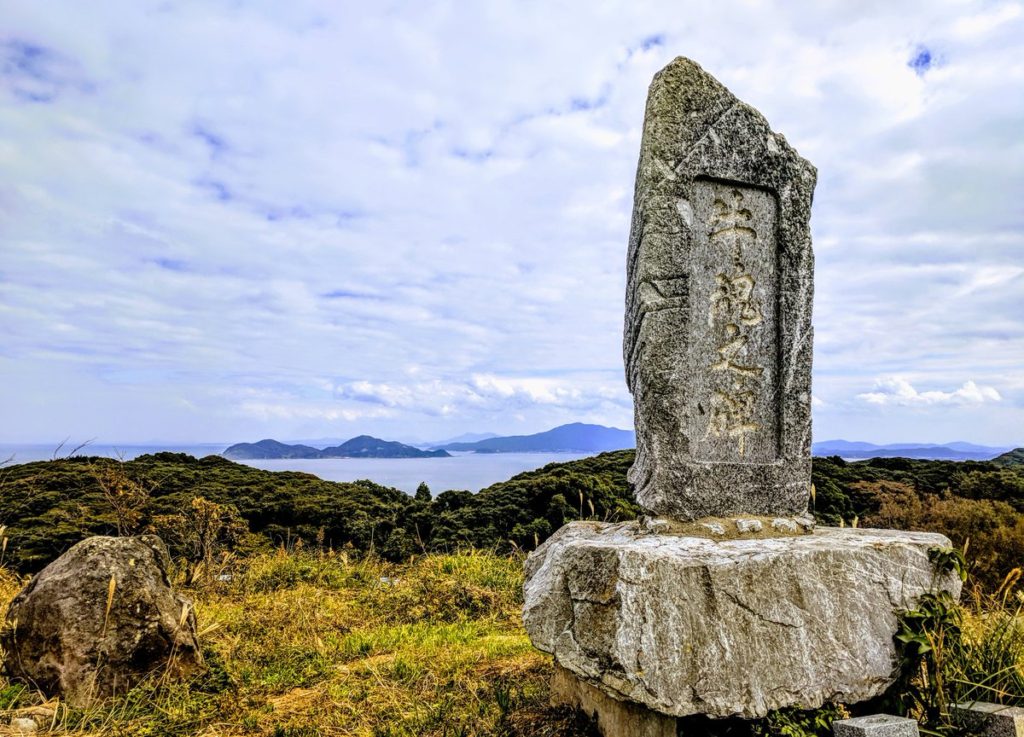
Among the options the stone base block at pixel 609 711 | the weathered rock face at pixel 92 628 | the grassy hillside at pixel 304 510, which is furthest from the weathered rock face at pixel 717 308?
the grassy hillside at pixel 304 510

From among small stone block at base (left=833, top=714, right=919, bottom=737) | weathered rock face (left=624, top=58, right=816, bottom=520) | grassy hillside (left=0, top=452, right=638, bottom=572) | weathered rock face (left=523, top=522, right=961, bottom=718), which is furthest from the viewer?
grassy hillside (left=0, top=452, right=638, bottom=572)

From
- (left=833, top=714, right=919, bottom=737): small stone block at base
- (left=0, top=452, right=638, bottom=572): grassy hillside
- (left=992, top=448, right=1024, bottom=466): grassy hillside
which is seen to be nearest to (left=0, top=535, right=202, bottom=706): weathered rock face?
(left=0, top=452, right=638, bottom=572): grassy hillside

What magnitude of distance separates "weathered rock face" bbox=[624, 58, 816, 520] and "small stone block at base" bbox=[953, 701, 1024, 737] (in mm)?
1399

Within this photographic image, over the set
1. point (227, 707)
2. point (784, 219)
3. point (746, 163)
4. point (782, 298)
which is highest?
point (746, 163)

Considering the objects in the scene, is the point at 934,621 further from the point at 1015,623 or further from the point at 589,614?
the point at 589,614

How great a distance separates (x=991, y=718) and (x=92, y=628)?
194 inches

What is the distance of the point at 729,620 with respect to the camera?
3.25 metres

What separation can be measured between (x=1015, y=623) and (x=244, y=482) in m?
10.4

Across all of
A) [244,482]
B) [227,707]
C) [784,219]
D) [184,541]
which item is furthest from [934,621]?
[244,482]

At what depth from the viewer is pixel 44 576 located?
13.8 ft

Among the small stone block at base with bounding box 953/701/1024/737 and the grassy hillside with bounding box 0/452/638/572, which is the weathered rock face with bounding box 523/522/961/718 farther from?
the grassy hillside with bounding box 0/452/638/572

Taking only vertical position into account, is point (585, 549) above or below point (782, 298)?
below

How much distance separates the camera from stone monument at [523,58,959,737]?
327 cm

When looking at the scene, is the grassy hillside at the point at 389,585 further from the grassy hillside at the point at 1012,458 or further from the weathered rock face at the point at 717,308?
the grassy hillside at the point at 1012,458
